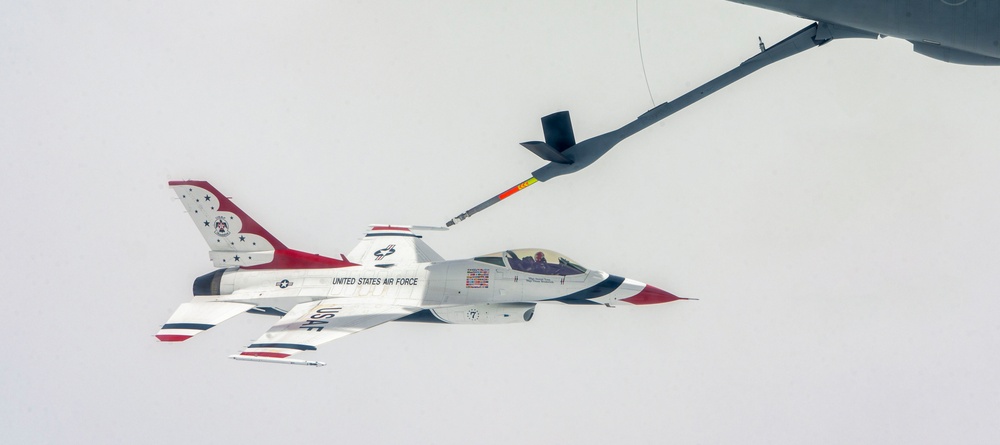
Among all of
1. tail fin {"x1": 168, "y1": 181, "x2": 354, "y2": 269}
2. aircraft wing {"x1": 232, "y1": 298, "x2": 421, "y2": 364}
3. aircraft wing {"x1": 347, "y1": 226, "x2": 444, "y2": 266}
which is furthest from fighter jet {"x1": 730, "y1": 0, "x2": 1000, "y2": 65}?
tail fin {"x1": 168, "y1": 181, "x2": 354, "y2": 269}

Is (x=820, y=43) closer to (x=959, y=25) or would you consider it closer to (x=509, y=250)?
(x=959, y=25)

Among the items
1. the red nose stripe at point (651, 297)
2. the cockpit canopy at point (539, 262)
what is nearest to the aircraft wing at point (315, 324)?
the cockpit canopy at point (539, 262)

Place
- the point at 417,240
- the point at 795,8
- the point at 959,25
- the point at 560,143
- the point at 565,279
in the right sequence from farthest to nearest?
the point at 417,240 < the point at 565,279 < the point at 560,143 < the point at 795,8 < the point at 959,25

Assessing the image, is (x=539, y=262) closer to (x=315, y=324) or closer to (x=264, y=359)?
(x=315, y=324)

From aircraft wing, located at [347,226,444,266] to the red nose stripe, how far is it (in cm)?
433

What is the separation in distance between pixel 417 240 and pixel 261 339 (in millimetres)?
4830

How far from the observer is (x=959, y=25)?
424 inches

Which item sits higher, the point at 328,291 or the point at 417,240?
the point at 417,240

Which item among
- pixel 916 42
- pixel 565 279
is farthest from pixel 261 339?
pixel 916 42

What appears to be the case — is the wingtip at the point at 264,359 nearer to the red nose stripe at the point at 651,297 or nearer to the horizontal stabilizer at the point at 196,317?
the horizontal stabilizer at the point at 196,317

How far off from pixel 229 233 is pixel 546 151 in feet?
26.2

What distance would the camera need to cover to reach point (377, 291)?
17.0 meters

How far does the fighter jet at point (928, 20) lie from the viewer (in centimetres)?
1064

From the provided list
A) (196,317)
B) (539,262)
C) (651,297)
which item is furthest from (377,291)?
(651,297)
